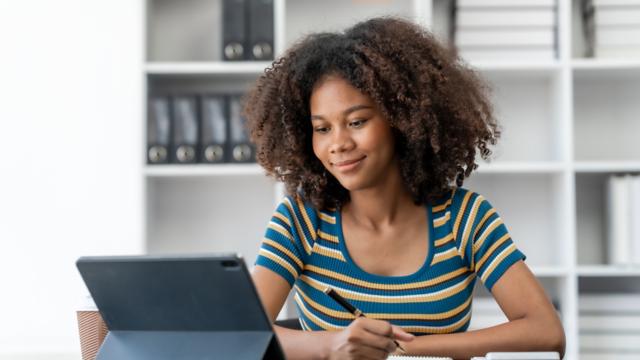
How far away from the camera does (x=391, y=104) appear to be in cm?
162

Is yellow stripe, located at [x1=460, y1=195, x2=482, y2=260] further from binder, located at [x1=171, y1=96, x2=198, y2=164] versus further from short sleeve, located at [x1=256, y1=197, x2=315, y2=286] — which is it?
binder, located at [x1=171, y1=96, x2=198, y2=164]

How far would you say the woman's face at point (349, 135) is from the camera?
1.58m

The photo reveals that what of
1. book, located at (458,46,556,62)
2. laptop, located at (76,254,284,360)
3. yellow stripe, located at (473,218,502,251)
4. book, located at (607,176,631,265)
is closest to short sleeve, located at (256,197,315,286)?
yellow stripe, located at (473,218,502,251)

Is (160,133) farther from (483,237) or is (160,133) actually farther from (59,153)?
(483,237)

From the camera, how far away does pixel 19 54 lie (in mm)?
3158

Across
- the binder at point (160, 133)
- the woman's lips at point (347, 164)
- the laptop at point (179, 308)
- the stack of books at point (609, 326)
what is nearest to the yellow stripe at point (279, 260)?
the woman's lips at point (347, 164)

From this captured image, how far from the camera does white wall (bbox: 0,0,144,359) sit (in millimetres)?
3105

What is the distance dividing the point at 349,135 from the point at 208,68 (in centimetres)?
137

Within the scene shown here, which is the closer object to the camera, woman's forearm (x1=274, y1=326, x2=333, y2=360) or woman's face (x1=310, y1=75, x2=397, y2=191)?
woman's forearm (x1=274, y1=326, x2=333, y2=360)

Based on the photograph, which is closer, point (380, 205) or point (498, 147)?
point (380, 205)

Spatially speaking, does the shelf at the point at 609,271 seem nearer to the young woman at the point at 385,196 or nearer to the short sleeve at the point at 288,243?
the young woman at the point at 385,196

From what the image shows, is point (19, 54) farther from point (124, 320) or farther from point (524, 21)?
point (124, 320)

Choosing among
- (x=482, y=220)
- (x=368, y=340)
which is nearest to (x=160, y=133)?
(x=482, y=220)

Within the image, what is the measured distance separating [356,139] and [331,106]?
0.27 feet
